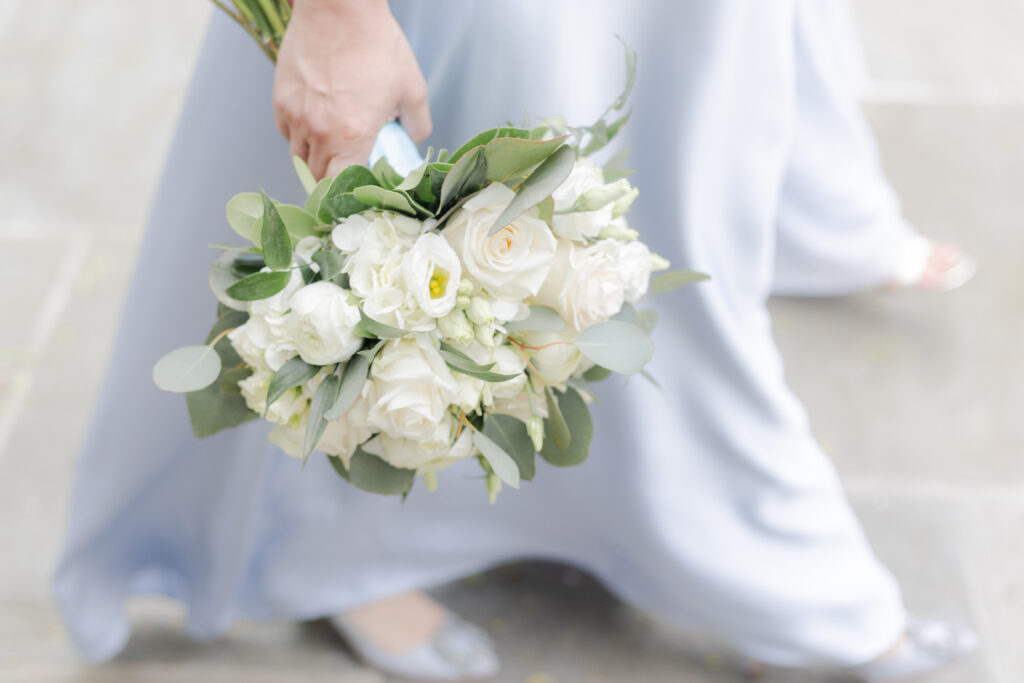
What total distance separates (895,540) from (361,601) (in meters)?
0.90

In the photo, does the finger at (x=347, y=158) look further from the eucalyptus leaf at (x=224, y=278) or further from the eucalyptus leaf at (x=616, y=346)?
the eucalyptus leaf at (x=616, y=346)

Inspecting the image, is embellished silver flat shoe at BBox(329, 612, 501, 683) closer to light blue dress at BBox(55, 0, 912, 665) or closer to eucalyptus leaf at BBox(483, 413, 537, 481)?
light blue dress at BBox(55, 0, 912, 665)

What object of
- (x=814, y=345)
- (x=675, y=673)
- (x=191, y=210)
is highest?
(x=814, y=345)

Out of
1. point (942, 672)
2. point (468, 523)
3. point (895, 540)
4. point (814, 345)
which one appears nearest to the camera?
point (468, 523)

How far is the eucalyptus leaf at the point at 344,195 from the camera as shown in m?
0.67

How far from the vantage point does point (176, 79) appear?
241 cm

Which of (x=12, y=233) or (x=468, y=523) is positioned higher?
(x=12, y=233)

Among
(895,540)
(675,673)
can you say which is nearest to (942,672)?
(895,540)

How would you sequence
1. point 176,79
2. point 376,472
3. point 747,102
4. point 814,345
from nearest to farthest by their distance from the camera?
point 376,472 → point 747,102 → point 814,345 → point 176,79

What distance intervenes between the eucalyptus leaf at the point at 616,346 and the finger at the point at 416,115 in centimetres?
29

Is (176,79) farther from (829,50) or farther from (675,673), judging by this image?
(675,673)

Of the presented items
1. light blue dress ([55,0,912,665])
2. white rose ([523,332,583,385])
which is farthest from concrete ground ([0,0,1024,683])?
white rose ([523,332,583,385])

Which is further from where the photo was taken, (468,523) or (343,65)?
(468,523)

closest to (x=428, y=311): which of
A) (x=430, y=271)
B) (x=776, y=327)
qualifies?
(x=430, y=271)
